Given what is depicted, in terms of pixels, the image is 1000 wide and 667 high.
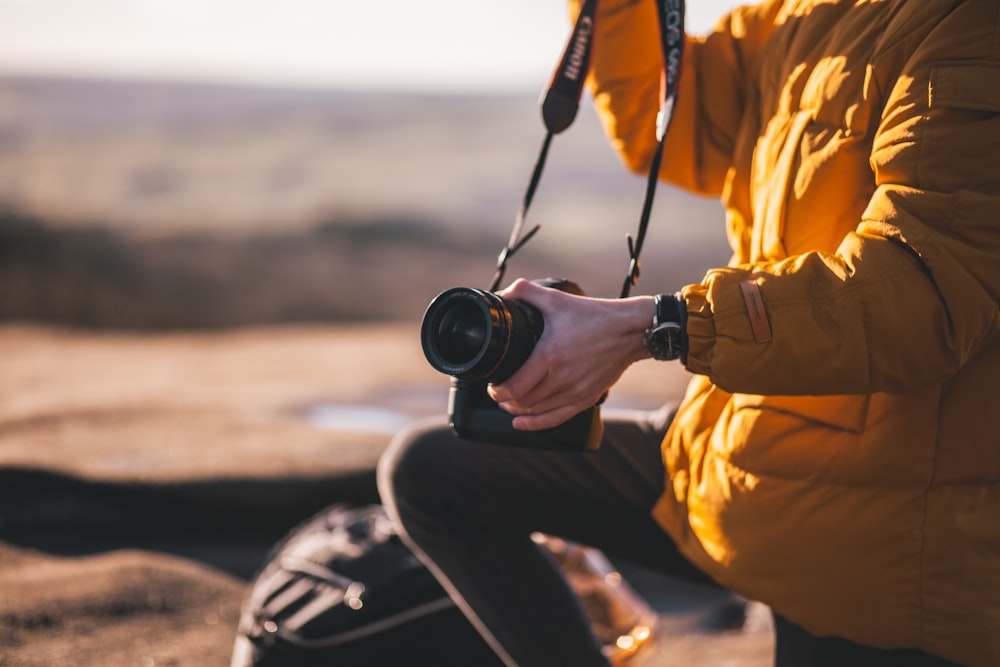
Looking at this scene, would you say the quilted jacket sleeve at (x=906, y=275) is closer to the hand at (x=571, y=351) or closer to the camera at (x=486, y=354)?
the hand at (x=571, y=351)

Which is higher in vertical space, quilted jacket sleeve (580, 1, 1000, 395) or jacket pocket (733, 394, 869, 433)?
quilted jacket sleeve (580, 1, 1000, 395)

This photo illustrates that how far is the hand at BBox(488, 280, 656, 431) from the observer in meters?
1.01

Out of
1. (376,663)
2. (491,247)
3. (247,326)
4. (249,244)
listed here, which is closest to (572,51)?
(376,663)

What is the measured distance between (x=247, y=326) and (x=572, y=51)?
232 inches

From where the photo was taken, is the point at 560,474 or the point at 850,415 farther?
the point at 560,474

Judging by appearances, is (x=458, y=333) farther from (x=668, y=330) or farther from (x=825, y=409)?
(x=825, y=409)

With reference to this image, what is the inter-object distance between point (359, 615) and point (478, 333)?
797mm

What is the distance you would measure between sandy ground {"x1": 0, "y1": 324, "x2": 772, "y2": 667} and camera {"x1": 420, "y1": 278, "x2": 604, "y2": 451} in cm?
114

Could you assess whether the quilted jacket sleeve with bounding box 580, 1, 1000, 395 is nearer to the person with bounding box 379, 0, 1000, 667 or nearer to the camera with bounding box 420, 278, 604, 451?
the person with bounding box 379, 0, 1000, 667

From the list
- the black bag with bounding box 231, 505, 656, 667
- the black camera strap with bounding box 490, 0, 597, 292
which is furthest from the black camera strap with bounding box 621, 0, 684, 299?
the black bag with bounding box 231, 505, 656, 667

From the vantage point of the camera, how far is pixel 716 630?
8.01 feet

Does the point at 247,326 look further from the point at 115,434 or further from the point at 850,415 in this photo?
the point at 850,415

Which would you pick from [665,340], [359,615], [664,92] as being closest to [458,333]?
[665,340]

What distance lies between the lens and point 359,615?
1.60m
